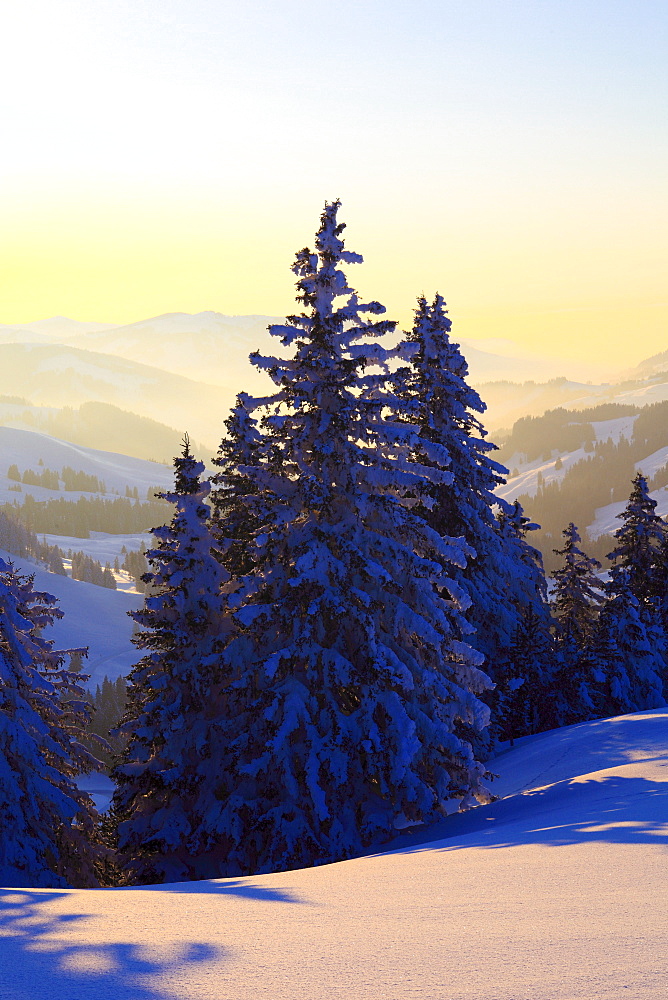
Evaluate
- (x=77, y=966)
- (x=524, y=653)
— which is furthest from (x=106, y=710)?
(x=77, y=966)

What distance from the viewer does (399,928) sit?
198 inches

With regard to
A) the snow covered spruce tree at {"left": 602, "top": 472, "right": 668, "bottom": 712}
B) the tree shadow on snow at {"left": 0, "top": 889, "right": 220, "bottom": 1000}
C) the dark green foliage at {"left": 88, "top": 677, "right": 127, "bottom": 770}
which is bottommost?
the dark green foliage at {"left": 88, "top": 677, "right": 127, "bottom": 770}

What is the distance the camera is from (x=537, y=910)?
5.12 m

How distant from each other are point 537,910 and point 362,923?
1.15m

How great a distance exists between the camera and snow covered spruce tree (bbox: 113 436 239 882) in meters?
15.1

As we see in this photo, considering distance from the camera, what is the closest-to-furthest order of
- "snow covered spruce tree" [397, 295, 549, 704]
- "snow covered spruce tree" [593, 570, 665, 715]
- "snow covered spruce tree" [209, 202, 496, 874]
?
"snow covered spruce tree" [209, 202, 496, 874] < "snow covered spruce tree" [397, 295, 549, 704] < "snow covered spruce tree" [593, 570, 665, 715]

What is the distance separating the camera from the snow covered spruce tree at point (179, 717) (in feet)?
49.4

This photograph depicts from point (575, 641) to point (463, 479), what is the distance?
491 inches

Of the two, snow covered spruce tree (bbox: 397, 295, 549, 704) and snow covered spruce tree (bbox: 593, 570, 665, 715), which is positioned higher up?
snow covered spruce tree (bbox: 397, 295, 549, 704)

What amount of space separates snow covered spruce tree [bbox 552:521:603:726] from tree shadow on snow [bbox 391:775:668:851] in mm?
16484

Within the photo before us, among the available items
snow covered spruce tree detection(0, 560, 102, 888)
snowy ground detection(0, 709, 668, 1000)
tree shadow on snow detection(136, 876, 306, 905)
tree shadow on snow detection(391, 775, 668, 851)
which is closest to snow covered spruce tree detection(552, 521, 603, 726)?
tree shadow on snow detection(391, 775, 668, 851)

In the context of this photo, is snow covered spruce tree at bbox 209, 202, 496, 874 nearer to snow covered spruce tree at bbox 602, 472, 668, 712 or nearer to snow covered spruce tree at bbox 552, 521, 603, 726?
snow covered spruce tree at bbox 552, 521, 603, 726

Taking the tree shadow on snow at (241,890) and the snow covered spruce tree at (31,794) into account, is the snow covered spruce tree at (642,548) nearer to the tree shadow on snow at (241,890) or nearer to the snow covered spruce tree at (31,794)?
the snow covered spruce tree at (31,794)

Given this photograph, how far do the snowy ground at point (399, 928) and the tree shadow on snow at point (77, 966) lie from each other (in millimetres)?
16
